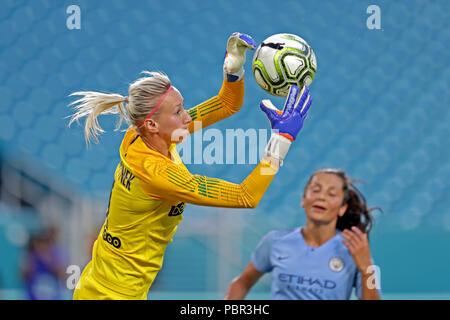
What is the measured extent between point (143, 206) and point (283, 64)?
1027mm

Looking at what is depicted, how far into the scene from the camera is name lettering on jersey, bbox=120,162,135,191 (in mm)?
2768

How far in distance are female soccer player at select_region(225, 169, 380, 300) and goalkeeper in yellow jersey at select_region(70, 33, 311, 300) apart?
0.47 meters

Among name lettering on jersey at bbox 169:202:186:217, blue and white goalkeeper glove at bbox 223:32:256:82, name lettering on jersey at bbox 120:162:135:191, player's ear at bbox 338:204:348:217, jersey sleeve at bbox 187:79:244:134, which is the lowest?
name lettering on jersey at bbox 169:202:186:217

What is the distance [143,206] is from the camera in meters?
2.77

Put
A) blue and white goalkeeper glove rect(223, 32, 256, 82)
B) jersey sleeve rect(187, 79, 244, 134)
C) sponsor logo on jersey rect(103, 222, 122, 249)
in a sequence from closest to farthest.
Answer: sponsor logo on jersey rect(103, 222, 122, 249), blue and white goalkeeper glove rect(223, 32, 256, 82), jersey sleeve rect(187, 79, 244, 134)

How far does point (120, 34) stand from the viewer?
6824 millimetres

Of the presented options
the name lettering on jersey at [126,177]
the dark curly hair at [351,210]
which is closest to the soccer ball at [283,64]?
the dark curly hair at [351,210]

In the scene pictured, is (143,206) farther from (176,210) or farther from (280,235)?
(280,235)

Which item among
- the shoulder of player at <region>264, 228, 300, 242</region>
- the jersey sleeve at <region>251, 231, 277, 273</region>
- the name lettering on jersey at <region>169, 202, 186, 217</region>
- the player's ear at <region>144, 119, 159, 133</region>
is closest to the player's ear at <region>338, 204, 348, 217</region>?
the shoulder of player at <region>264, 228, 300, 242</region>

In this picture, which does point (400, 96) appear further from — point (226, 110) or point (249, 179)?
point (249, 179)

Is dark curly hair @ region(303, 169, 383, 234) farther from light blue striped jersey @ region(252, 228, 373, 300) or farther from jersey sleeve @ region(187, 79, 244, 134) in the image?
jersey sleeve @ region(187, 79, 244, 134)

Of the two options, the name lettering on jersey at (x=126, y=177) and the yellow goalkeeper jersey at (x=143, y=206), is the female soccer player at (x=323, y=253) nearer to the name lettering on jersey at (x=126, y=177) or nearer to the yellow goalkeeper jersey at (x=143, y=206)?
the yellow goalkeeper jersey at (x=143, y=206)

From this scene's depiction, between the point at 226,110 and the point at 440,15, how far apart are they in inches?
195

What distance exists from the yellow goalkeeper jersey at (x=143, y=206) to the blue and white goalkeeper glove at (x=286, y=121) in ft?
0.31
